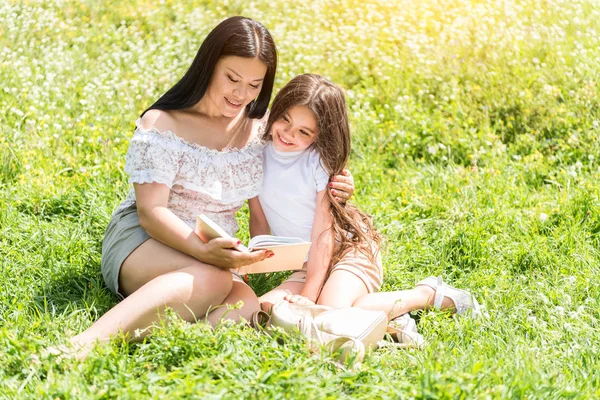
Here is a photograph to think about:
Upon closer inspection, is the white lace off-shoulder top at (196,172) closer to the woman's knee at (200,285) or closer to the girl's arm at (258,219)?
the girl's arm at (258,219)

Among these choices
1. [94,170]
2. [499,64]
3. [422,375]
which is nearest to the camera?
[422,375]

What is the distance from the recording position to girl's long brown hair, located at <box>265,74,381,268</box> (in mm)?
3539

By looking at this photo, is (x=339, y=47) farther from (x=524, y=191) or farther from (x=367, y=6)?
(x=524, y=191)

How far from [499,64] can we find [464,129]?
30.2 inches

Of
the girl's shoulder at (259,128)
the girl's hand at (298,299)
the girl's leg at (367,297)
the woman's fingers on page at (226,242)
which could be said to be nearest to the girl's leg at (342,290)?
the girl's leg at (367,297)

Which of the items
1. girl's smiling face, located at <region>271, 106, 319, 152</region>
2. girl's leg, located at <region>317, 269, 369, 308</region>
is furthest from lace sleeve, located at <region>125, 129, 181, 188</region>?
girl's leg, located at <region>317, 269, 369, 308</region>

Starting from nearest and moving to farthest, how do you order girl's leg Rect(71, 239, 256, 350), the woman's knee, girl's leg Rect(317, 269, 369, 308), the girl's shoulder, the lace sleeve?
girl's leg Rect(71, 239, 256, 350) < the woman's knee < the lace sleeve < girl's leg Rect(317, 269, 369, 308) < the girl's shoulder

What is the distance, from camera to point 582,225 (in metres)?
4.25

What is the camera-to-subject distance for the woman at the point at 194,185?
3125 mm

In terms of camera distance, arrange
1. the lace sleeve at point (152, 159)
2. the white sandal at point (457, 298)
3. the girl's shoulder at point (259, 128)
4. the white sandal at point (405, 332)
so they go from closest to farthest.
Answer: the white sandal at point (405, 332), the lace sleeve at point (152, 159), the white sandal at point (457, 298), the girl's shoulder at point (259, 128)

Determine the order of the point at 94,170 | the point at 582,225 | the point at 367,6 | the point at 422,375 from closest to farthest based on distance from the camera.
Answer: the point at 422,375 < the point at 582,225 < the point at 94,170 < the point at 367,6

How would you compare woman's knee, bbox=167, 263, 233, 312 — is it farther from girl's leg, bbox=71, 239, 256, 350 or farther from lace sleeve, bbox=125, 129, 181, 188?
lace sleeve, bbox=125, 129, 181, 188

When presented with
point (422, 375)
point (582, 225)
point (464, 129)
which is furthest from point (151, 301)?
point (464, 129)

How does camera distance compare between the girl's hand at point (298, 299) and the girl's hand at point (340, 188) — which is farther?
the girl's hand at point (340, 188)
